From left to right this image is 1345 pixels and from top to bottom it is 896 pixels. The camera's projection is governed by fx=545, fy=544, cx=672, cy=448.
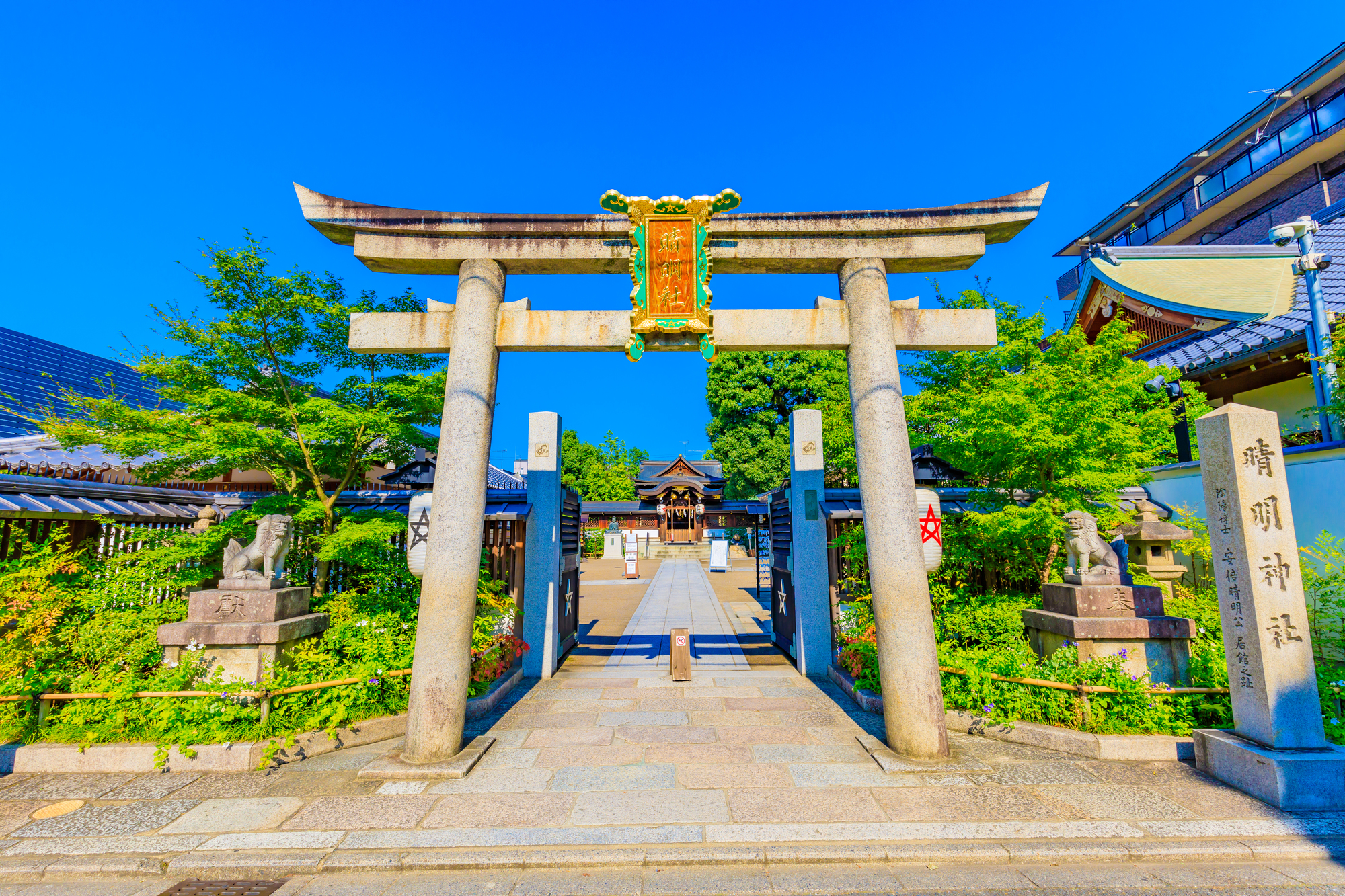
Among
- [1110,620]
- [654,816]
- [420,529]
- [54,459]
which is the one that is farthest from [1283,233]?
[54,459]

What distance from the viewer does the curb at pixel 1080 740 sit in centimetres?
541

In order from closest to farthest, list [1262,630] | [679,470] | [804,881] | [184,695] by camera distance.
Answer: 1. [804,881]
2. [1262,630]
3. [184,695]
4. [679,470]

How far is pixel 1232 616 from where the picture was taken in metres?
5.21

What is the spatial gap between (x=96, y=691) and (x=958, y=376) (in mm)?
17592

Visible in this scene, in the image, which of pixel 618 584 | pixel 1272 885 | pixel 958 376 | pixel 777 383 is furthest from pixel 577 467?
pixel 1272 885

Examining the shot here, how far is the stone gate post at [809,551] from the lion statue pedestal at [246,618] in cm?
723

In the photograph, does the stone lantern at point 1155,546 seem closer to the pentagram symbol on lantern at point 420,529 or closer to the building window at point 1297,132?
the pentagram symbol on lantern at point 420,529

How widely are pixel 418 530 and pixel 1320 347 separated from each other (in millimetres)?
14437

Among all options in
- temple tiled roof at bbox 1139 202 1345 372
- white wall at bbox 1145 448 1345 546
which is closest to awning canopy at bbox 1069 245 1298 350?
temple tiled roof at bbox 1139 202 1345 372

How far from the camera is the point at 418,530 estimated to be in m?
7.27

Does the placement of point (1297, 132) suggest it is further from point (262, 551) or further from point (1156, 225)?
point (262, 551)

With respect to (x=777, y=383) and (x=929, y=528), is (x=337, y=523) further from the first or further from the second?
(x=777, y=383)

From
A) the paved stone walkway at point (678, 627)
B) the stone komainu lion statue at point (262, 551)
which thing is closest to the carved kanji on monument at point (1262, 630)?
the paved stone walkway at point (678, 627)

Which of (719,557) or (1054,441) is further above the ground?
(1054,441)
